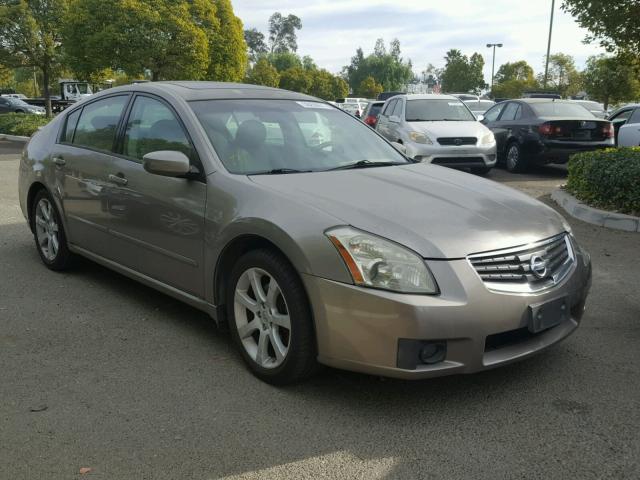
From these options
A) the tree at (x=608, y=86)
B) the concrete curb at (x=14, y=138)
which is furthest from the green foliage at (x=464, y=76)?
the concrete curb at (x=14, y=138)

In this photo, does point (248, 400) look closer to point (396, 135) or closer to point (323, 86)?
point (396, 135)

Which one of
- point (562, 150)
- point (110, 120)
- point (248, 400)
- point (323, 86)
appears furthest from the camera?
point (323, 86)

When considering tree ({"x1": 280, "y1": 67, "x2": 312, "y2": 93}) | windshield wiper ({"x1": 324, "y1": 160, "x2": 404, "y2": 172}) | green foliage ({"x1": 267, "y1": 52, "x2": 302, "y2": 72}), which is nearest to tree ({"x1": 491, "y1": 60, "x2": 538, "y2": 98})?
tree ({"x1": 280, "y1": 67, "x2": 312, "y2": 93})

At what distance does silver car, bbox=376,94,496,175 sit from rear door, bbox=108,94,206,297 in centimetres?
784

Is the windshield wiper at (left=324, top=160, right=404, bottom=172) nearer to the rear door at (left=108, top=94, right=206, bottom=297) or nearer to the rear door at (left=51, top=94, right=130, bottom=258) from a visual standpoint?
the rear door at (left=108, top=94, right=206, bottom=297)

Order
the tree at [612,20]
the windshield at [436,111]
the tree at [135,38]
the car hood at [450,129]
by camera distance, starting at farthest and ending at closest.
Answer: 1. the tree at [135,38]
2. the windshield at [436,111]
3. the car hood at [450,129]
4. the tree at [612,20]

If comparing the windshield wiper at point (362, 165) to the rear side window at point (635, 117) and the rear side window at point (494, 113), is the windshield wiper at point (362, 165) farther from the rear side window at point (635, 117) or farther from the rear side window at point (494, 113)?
the rear side window at point (494, 113)

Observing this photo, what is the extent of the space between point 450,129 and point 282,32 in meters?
176

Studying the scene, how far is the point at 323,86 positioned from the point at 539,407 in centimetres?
7686

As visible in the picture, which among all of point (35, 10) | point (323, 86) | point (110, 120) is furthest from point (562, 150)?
point (323, 86)

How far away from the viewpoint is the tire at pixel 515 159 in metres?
13.2

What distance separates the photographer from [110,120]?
16.5ft

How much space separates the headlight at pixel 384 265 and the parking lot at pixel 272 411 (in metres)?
0.66

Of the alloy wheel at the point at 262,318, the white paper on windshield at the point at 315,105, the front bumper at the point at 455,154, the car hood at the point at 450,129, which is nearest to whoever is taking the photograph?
the alloy wheel at the point at 262,318
